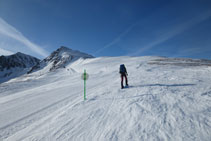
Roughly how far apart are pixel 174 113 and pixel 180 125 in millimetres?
604

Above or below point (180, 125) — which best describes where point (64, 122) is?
below

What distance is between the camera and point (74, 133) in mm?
2932

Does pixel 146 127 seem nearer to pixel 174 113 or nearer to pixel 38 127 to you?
pixel 174 113

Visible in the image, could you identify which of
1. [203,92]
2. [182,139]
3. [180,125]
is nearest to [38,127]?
[182,139]

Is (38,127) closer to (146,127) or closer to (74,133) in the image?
(74,133)

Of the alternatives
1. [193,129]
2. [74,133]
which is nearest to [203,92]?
[193,129]

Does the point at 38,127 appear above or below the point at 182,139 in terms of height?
below

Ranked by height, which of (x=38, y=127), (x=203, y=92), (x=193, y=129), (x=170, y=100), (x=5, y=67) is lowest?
(x=38, y=127)

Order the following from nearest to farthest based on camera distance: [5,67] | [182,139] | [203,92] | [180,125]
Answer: [182,139] → [180,125] → [203,92] → [5,67]

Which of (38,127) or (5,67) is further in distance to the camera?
(5,67)

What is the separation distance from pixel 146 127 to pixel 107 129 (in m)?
1.26

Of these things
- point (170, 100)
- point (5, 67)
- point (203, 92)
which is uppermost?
point (5, 67)

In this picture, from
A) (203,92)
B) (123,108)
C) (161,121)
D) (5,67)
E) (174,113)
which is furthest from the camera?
(5,67)

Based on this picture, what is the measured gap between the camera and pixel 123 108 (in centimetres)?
405
